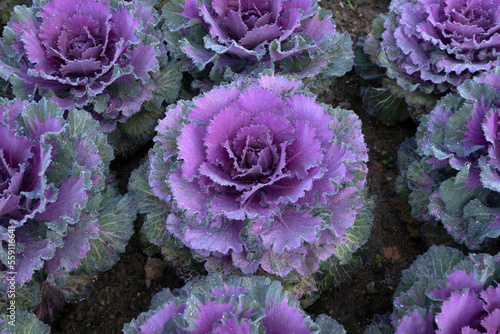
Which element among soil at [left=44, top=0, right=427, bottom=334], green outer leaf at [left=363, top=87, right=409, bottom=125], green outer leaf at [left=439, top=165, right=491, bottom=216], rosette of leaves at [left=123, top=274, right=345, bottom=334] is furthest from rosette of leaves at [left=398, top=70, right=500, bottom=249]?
rosette of leaves at [left=123, top=274, right=345, bottom=334]

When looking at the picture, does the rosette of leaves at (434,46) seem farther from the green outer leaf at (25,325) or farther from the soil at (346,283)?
the green outer leaf at (25,325)

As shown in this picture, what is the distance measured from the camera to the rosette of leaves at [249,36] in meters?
3.40

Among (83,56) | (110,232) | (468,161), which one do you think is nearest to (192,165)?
(110,232)

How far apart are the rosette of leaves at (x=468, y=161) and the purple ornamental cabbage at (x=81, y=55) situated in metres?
2.22

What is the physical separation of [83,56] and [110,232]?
4.31ft

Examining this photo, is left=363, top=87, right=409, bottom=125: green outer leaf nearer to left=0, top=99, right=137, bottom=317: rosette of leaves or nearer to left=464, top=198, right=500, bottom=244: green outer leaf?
left=464, top=198, right=500, bottom=244: green outer leaf

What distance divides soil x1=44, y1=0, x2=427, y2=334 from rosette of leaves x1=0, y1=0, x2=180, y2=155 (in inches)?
37.0

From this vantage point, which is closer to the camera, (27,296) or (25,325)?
(25,325)

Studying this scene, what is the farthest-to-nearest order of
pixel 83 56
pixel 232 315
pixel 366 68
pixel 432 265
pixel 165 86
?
1. pixel 366 68
2. pixel 165 86
3. pixel 83 56
4. pixel 432 265
5. pixel 232 315

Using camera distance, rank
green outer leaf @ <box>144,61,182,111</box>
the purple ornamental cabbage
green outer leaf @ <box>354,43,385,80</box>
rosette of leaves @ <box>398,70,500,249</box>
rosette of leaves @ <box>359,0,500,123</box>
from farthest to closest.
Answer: green outer leaf @ <box>354,43,385,80</box> < green outer leaf @ <box>144,61,182,111</box> < rosette of leaves @ <box>359,0,500,123</box> < the purple ornamental cabbage < rosette of leaves @ <box>398,70,500,249</box>

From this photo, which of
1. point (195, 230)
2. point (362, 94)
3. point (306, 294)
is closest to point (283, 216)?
point (195, 230)

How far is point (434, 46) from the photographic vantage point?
3.73m

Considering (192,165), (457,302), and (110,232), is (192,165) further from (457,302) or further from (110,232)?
(457,302)

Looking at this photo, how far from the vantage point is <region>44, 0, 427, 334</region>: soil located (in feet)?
12.0
